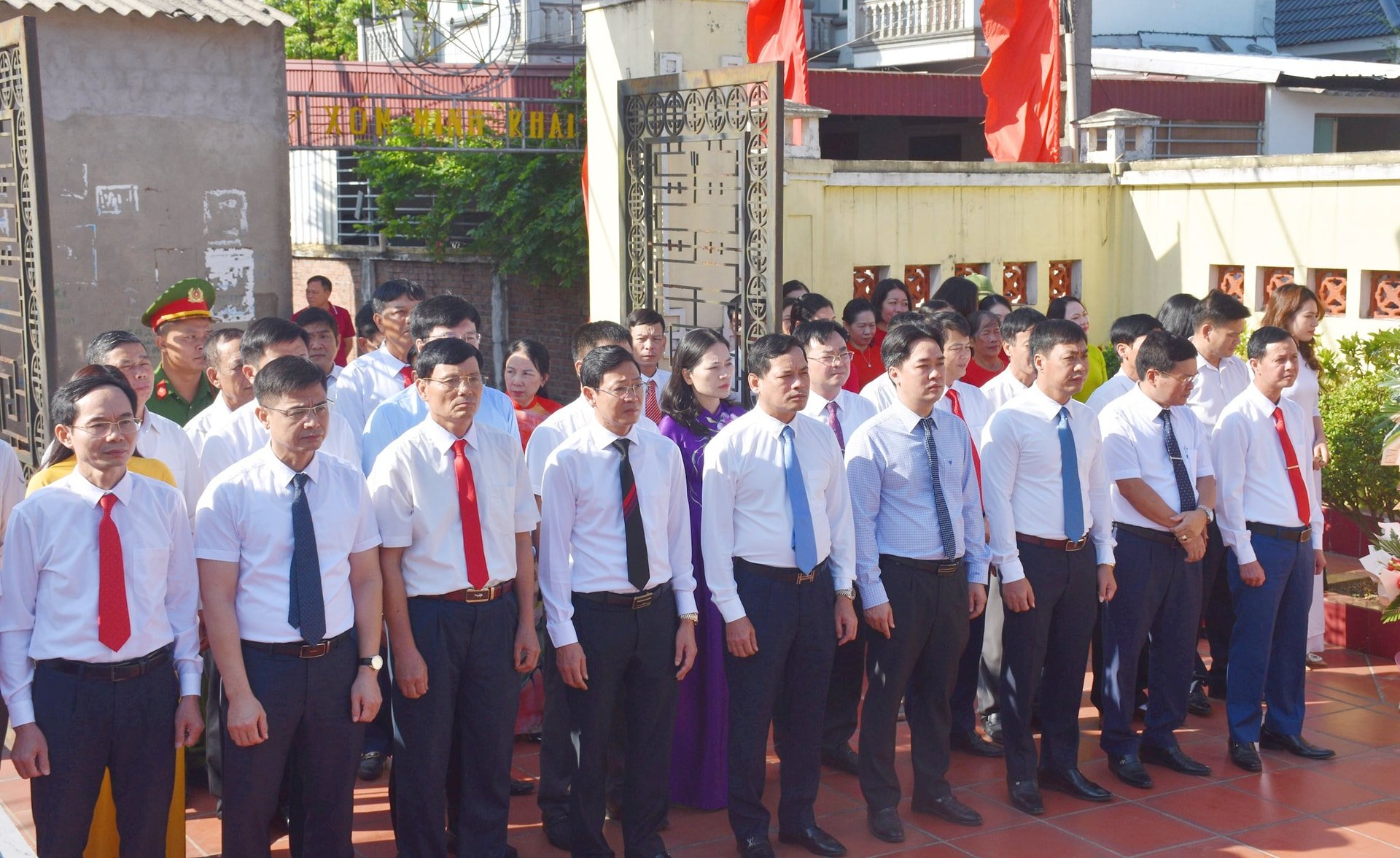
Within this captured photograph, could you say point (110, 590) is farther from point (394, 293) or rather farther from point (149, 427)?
point (394, 293)

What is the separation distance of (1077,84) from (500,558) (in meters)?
8.61

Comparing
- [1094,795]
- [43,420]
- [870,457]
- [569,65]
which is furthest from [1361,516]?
[569,65]

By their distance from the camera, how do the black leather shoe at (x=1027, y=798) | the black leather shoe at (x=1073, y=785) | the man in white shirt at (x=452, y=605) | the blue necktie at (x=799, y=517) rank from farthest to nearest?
the black leather shoe at (x=1073, y=785)
the black leather shoe at (x=1027, y=798)
the blue necktie at (x=799, y=517)
the man in white shirt at (x=452, y=605)

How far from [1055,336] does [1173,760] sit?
1701mm

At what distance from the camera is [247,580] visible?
3.62 m

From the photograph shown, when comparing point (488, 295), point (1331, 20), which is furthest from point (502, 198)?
point (1331, 20)

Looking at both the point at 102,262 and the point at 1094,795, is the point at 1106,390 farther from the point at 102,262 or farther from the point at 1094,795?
the point at 102,262

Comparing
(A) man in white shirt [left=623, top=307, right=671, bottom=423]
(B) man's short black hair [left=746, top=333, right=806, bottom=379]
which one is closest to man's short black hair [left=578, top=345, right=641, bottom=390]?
(B) man's short black hair [left=746, top=333, right=806, bottom=379]

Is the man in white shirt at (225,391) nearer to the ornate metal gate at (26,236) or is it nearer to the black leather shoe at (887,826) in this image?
the ornate metal gate at (26,236)

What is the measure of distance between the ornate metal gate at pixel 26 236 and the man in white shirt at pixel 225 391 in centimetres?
116

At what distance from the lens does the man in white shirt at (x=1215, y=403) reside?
5.71 meters

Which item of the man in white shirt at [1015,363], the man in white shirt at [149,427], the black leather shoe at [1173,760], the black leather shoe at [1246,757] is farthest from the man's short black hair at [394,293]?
the black leather shoe at [1246,757]

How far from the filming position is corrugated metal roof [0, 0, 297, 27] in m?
6.53

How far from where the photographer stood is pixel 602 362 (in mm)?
4227
